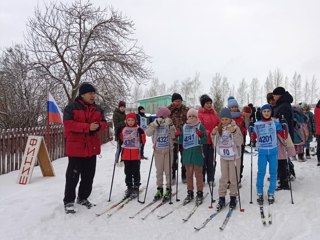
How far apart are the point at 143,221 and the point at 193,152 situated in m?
1.56

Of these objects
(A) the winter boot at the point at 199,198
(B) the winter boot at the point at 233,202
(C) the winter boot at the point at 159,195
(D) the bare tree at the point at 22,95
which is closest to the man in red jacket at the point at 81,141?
(C) the winter boot at the point at 159,195

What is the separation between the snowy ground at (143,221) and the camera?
4438 mm

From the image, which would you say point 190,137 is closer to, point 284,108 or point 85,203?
point 284,108

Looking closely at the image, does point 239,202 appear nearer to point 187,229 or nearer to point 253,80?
point 187,229

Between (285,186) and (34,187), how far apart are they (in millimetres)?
5382

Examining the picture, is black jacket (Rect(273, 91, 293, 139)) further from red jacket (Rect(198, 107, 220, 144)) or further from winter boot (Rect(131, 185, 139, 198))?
winter boot (Rect(131, 185, 139, 198))

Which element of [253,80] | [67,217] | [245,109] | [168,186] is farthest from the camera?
[253,80]

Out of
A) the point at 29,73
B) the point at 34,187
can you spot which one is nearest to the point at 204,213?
the point at 34,187

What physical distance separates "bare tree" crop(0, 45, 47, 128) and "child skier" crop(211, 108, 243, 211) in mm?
12156

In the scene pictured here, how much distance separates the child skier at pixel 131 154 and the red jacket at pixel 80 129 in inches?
28.1

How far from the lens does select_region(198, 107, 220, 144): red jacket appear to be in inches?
253

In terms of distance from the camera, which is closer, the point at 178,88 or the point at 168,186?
the point at 168,186

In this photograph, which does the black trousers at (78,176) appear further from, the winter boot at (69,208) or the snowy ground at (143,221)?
the snowy ground at (143,221)

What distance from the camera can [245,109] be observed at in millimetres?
10766
